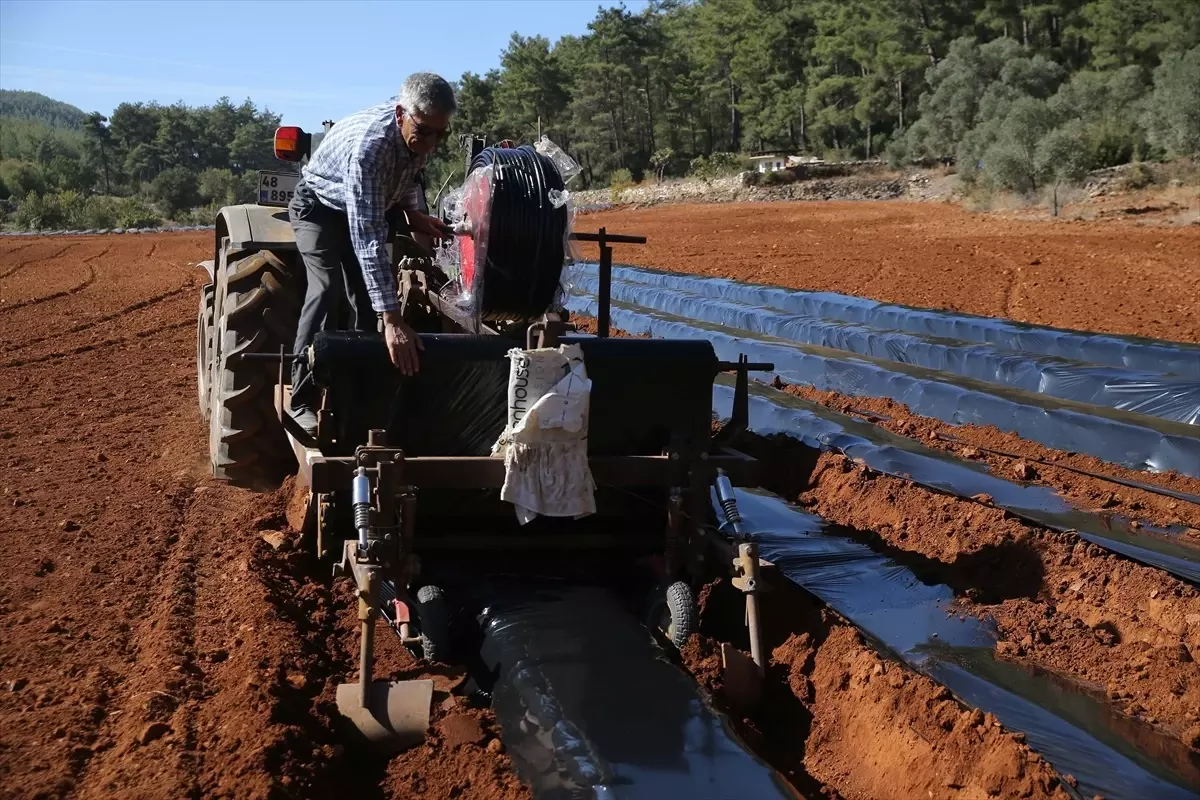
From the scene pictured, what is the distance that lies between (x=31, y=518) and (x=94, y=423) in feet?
7.80

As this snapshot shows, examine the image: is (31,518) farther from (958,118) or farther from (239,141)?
(239,141)

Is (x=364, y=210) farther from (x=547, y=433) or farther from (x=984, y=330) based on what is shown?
(x=984, y=330)

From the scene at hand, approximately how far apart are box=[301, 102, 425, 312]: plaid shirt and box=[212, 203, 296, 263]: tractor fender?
1587 mm

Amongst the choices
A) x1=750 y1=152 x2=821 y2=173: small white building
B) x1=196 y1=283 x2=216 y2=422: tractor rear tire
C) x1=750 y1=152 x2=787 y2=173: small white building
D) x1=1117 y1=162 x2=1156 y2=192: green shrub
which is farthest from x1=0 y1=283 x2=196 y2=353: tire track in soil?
x1=750 y1=152 x2=787 y2=173: small white building

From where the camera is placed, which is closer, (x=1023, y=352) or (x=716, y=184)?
(x=1023, y=352)

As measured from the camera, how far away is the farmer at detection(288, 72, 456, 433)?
3842 mm

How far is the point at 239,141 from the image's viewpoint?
262 feet

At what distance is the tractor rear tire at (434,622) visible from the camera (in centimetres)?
382

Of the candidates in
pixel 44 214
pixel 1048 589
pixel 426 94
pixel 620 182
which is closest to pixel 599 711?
pixel 426 94

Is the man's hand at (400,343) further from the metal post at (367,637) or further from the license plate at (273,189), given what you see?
the license plate at (273,189)

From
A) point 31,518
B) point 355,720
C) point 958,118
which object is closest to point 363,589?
point 355,720

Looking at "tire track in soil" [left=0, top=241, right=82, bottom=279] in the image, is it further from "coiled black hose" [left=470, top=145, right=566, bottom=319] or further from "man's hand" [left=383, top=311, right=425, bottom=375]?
"man's hand" [left=383, top=311, right=425, bottom=375]

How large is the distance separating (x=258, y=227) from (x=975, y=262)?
43.4 ft

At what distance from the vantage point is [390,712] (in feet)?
10.9
